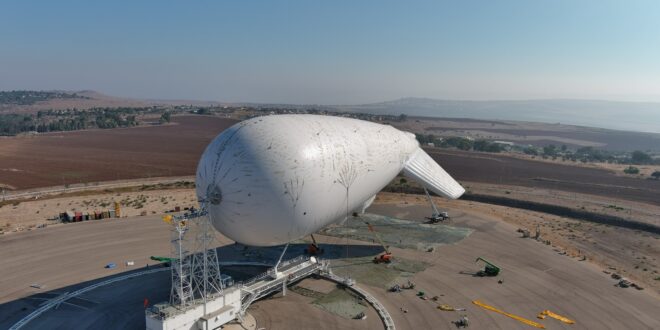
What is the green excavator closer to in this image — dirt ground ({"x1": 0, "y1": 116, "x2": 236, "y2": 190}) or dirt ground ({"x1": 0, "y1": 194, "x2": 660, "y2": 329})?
dirt ground ({"x1": 0, "y1": 194, "x2": 660, "y2": 329})

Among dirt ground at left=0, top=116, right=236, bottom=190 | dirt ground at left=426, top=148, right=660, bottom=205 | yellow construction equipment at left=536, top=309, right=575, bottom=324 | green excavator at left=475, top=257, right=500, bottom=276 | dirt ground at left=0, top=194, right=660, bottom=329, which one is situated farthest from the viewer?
dirt ground at left=0, top=116, right=236, bottom=190

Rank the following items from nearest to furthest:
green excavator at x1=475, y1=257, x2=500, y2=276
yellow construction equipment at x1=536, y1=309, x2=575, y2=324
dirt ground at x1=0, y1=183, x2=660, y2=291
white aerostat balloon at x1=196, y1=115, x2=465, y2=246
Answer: white aerostat balloon at x1=196, y1=115, x2=465, y2=246, yellow construction equipment at x1=536, y1=309, x2=575, y2=324, green excavator at x1=475, y1=257, x2=500, y2=276, dirt ground at x1=0, y1=183, x2=660, y2=291

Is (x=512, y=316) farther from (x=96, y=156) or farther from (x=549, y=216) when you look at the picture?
(x=96, y=156)

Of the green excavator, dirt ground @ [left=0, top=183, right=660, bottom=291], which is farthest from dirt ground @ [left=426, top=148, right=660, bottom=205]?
the green excavator

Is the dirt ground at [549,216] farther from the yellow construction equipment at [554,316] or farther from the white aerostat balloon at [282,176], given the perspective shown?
the white aerostat balloon at [282,176]

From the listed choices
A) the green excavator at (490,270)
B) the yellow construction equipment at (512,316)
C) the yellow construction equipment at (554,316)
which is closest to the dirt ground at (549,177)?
the green excavator at (490,270)

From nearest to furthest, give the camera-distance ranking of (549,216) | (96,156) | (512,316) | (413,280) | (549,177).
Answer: (512,316)
(413,280)
(549,216)
(549,177)
(96,156)

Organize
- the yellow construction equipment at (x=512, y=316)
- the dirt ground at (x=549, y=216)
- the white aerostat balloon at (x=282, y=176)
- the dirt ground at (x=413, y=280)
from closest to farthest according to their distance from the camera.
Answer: the white aerostat balloon at (x=282, y=176) → the yellow construction equipment at (x=512, y=316) → the dirt ground at (x=413, y=280) → the dirt ground at (x=549, y=216)

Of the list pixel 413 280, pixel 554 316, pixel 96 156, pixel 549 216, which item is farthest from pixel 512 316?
pixel 96 156

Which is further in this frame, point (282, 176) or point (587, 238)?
point (587, 238)

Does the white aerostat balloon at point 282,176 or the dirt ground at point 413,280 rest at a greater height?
the white aerostat balloon at point 282,176
